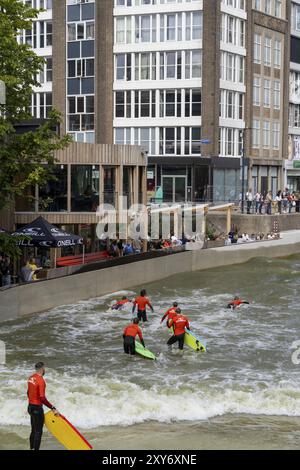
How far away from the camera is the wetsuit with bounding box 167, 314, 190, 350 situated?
24.8 m

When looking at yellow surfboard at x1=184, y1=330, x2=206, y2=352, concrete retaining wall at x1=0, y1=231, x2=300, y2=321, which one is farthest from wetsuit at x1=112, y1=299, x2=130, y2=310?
yellow surfboard at x1=184, y1=330, x2=206, y2=352

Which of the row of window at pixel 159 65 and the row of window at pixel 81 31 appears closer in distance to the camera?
the row of window at pixel 159 65

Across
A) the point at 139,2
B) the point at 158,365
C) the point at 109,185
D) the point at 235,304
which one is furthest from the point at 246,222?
the point at 158,365

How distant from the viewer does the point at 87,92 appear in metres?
→ 62.2

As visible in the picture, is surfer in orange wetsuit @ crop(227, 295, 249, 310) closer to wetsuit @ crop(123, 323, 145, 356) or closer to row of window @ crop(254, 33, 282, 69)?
wetsuit @ crop(123, 323, 145, 356)

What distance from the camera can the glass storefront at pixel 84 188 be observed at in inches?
1437

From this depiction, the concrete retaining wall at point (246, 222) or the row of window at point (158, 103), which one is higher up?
the row of window at point (158, 103)

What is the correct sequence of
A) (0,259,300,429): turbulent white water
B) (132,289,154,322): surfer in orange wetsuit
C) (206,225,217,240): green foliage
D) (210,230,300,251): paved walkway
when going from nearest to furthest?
1. (0,259,300,429): turbulent white water
2. (132,289,154,322): surfer in orange wetsuit
3. (210,230,300,251): paved walkway
4. (206,225,217,240): green foliage

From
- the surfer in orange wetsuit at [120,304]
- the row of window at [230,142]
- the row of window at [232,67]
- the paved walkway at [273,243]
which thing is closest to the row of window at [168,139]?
the row of window at [230,142]

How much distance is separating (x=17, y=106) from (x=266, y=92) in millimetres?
43527

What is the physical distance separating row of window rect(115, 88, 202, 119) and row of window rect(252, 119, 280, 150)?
7.21 metres

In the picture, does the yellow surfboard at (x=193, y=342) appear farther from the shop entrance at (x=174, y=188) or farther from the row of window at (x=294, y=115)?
the row of window at (x=294, y=115)

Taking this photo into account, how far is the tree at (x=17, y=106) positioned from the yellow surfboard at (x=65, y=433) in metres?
11.3

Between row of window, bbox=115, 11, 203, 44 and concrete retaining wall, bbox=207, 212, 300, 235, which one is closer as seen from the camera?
concrete retaining wall, bbox=207, 212, 300, 235
